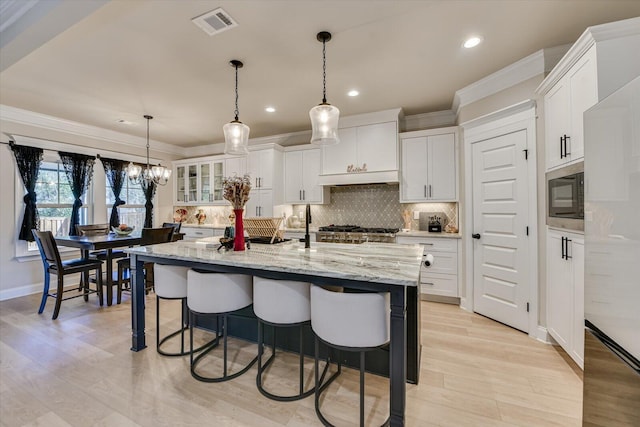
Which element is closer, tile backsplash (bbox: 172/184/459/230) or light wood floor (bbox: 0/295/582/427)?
light wood floor (bbox: 0/295/582/427)

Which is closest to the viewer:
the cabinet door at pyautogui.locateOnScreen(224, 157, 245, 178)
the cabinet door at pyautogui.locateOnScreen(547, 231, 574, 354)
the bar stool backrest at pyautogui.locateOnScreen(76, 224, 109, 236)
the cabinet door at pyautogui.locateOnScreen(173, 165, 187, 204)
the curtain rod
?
the cabinet door at pyautogui.locateOnScreen(547, 231, 574, 354)

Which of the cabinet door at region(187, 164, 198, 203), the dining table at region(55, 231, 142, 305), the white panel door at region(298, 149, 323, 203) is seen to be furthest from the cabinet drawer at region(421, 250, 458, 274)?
the cabinet door at region(187, 164, 198, 203)

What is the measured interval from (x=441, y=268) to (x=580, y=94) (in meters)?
2.27

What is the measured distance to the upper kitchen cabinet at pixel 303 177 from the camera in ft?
15.6

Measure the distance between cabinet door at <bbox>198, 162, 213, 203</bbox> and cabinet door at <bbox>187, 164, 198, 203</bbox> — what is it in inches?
4.2

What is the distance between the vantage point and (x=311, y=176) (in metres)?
4.80

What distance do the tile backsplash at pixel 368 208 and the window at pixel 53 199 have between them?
133 inches

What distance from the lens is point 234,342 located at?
2.60 m

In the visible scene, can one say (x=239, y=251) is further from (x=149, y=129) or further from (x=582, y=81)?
(x=149, y=129)

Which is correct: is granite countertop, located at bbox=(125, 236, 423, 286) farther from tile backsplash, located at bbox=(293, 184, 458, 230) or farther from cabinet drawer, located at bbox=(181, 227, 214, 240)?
cabinet drawer, located at bbox=(181, 227, 214, 240)

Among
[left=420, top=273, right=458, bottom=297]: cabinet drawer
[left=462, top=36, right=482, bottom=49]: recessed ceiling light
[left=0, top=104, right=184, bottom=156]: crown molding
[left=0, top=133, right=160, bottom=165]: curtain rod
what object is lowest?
[left=420, top=273, right=458, bottom=297]: cabinet drawer

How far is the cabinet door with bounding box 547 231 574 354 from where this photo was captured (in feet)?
7.26

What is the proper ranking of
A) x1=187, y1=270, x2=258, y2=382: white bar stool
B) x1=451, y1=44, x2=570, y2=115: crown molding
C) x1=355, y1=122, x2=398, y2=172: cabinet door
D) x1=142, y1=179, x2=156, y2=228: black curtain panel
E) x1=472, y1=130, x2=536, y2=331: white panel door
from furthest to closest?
1. x1=142, y1=179, x2=156, y2=228: black curtain panel
2. x1=355, y1=122, x2=398, y2=172: cabinet door
3. x1=472, y1=130, x2=536, y2=331: white panel door
4. x1=451, y1=44, x2=570, y2=115: crown molding
5. x1=187, y1=270, x2=258, y2=382: white bar stool

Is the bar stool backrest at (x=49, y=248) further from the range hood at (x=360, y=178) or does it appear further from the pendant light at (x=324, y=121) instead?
the range hood at (x=360, y=178)
